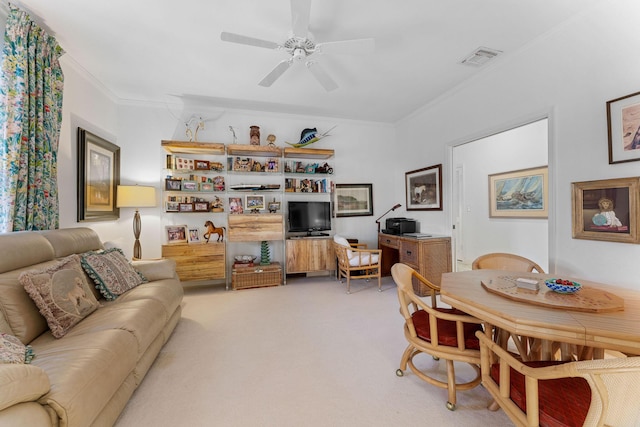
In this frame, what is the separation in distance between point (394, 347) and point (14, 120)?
3483 millimetres

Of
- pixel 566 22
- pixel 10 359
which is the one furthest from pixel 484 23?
pixel 10 359

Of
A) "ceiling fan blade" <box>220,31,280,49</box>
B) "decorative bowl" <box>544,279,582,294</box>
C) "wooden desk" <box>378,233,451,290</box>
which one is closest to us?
"decorative bowl" <box>544,279,582,294</box>

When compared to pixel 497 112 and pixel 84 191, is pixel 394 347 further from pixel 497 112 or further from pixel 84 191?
pixel 84 191

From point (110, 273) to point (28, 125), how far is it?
4.40ft

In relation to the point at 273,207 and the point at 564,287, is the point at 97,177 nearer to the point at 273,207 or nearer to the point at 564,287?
the point at 273,207

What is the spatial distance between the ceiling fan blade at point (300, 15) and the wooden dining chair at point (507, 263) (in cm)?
237

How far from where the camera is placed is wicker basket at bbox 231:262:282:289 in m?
3.82

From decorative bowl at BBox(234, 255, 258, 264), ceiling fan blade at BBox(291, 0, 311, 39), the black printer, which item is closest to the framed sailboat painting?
the black printer

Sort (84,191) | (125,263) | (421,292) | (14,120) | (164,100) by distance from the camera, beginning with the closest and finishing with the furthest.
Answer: (14,120) < (125,263) < (84,191) < (421,292) < (164,100)

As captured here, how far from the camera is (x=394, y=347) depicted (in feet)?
7.23

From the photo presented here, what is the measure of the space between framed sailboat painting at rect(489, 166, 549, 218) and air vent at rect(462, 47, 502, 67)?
2168mm

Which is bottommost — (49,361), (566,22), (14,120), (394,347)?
(394,347)


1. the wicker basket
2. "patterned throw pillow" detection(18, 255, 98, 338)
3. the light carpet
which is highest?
"patterned throw pillow" detection(18, 255, 98, 338)

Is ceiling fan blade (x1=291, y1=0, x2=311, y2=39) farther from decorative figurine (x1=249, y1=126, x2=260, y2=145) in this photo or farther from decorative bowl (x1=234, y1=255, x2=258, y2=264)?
decorative bowl (x1=234, y1=255, x2=258, y2=264)
